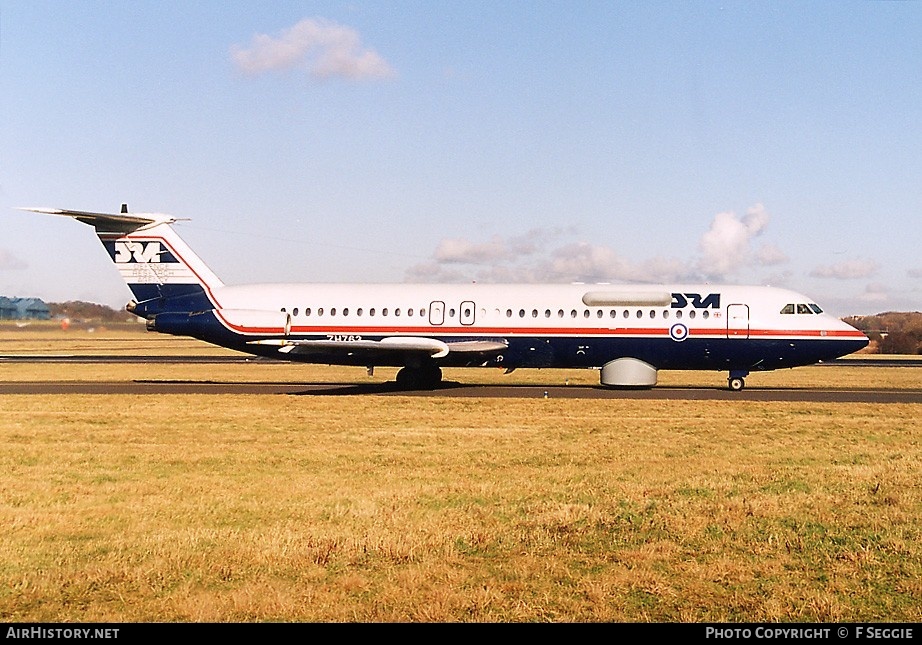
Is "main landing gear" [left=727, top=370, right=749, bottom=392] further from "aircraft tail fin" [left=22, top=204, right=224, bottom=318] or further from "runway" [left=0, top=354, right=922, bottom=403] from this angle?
"aircraft tail fin" [left=22, top=204, right=224, bottom=318]

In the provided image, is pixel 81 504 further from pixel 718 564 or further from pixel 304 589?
pixel 718 564

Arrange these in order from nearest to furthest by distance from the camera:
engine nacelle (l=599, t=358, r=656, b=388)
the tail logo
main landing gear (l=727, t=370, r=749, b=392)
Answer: engine nacelle (l=599, t=358, r=656, b=388), main landing gear (l=727, t=370, r=749, b=392), the tail logo

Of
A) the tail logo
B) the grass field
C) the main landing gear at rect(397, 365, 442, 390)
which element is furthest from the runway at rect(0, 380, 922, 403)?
the grass field

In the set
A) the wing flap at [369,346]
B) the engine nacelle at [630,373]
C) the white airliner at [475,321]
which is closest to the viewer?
the wing flap at [369,346]

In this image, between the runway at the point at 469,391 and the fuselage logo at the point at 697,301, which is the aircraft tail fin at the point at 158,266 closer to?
the runway at the point at 469,391

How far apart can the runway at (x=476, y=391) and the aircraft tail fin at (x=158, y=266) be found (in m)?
3.36

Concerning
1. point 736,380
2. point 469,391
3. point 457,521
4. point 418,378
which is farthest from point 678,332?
point 457,521

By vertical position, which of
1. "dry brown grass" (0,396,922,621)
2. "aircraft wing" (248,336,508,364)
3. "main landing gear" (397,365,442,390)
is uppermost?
"aircraft wing" (248,336,508,364)

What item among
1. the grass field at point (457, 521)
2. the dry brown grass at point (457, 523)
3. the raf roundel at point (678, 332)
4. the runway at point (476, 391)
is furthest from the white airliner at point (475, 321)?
the dry brown grass at point (457, 523)

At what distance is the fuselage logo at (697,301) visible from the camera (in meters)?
31.5

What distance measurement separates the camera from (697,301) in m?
31.6

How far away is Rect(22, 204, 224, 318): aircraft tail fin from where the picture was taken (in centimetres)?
3416

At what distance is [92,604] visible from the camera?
7.62 meters

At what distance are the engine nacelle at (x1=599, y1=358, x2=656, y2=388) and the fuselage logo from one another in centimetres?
247
